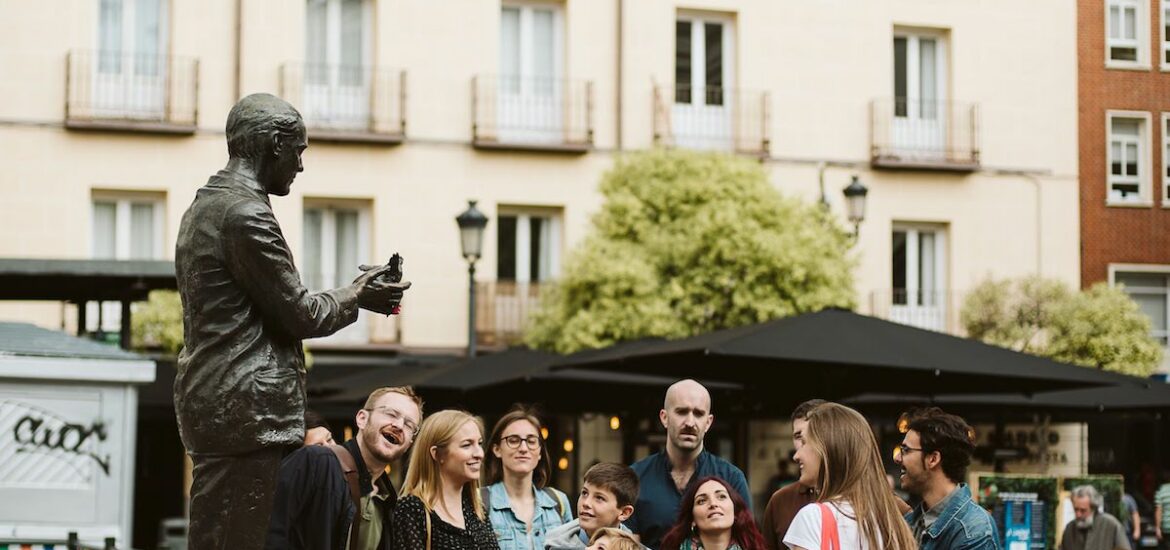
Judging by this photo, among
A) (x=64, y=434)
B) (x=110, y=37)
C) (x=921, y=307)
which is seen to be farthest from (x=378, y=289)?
(x=921, y=307)

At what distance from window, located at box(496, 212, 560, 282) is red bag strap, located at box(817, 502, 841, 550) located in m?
24.4

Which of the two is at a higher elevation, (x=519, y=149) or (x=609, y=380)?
(x=519, y=149)

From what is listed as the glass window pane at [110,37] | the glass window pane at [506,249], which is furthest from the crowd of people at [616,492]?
the glass window pane at [506,249]

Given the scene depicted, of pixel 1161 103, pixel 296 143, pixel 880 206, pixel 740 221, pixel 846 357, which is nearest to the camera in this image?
pixel 296 143

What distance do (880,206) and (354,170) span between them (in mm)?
9372

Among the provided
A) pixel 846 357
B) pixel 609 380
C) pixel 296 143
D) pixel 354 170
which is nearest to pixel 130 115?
pixel 354 170

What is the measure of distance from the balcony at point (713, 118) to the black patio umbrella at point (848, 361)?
14.9 m

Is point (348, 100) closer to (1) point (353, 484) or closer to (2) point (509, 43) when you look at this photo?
(2) point (509, 43)

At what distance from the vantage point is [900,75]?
33.8 metres

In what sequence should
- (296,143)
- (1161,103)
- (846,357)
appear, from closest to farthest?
(296,143)
(846,357)
(1161,103)

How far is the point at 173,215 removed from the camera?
28953 millimetres

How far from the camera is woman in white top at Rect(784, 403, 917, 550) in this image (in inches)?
251

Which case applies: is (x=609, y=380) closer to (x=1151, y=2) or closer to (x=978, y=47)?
(x=978, y=47)

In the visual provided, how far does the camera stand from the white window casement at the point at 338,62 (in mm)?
29828
